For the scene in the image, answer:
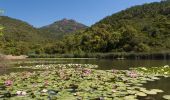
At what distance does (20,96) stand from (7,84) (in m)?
2.76

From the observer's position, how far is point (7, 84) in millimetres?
11852

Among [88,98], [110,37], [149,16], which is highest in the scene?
[149,16]

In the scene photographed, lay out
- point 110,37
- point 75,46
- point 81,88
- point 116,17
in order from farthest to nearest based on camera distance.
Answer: point 116,17 < point 75,46 < point 110,37 < point 81,88

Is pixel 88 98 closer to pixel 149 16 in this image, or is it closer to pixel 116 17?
pixel 149 16

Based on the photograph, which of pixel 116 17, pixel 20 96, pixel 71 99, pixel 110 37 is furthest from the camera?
pixel 116 17

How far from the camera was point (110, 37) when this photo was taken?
98.0m

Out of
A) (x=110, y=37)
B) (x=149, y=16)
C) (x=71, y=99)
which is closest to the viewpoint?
(x=71, y=99)

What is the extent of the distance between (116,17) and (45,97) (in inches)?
5905

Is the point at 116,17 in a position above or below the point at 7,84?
above

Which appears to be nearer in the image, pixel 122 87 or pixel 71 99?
pixel 71 99

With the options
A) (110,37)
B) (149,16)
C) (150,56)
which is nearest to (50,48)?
(110,37)

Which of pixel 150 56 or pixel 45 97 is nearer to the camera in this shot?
pixel 45 97

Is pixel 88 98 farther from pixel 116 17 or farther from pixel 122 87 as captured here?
pixel 116 17

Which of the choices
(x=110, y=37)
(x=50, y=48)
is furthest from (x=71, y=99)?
(x=50, y=48)
